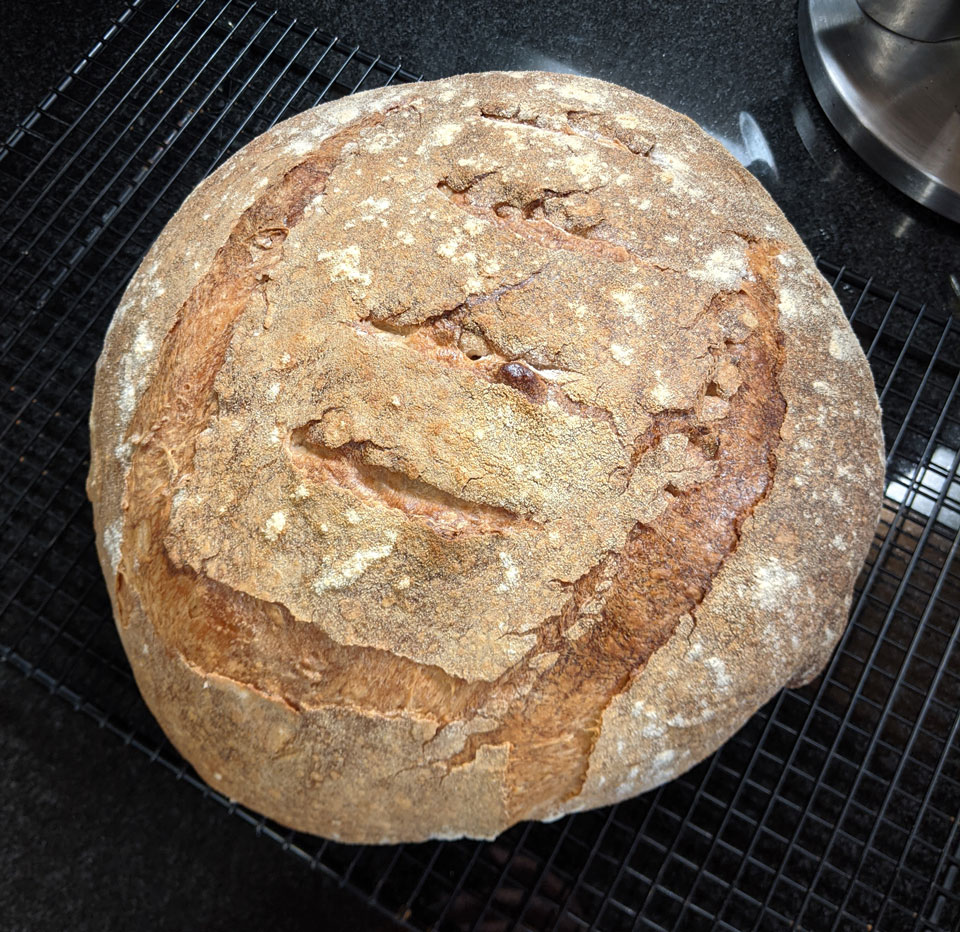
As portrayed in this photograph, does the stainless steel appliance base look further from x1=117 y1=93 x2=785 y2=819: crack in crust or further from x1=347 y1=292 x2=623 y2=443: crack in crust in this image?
x1=347 y1=292 x2=623 y2=443: crack in crust

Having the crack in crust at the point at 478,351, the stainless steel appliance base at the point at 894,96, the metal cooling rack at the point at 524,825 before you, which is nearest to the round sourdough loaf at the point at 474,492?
the crack in crust at the point at 478,351

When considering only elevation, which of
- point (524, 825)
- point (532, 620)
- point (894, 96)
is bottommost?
point (524, 825)

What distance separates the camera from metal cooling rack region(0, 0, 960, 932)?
1406 mm

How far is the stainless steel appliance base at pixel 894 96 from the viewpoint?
5.40 feet

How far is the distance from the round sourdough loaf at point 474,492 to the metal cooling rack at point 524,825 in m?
0.39

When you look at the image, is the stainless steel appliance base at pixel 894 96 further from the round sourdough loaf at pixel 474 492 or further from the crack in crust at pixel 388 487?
the crack in crust at pixel 388 487

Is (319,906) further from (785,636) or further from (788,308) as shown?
(788,308)

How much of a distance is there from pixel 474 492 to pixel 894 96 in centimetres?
134

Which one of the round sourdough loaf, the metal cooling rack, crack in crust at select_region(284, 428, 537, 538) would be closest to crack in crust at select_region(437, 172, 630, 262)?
the round sourdough loaf

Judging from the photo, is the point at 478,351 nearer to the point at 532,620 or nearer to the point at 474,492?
the point at 474,492

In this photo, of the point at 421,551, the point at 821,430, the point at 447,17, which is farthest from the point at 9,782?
the point at 447,17

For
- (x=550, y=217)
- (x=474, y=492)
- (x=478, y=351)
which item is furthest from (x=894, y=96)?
(x=474, y=492)

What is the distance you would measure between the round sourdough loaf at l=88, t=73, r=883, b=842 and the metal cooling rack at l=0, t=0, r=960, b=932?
0.39 m

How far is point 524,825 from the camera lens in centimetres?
147
